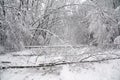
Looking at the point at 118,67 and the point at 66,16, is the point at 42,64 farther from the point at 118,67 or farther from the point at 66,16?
the point at 66,16

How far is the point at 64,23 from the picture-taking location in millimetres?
5078

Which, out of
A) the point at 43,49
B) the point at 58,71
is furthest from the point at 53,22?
the point at 58,71

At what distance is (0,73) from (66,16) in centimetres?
353

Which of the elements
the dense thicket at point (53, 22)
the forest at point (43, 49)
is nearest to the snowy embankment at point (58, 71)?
the forest at point (43, 49)

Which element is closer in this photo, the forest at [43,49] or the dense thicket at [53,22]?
the forest at [43,49]

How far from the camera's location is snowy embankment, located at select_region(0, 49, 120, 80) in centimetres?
195

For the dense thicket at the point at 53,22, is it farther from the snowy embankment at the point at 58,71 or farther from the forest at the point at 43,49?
the snowy embankment at the point at 58,71

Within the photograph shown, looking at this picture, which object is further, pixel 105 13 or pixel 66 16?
pixel 66 16

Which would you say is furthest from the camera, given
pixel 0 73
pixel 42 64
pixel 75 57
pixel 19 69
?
pixel 75 57

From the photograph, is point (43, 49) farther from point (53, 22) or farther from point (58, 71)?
point (53, 22)

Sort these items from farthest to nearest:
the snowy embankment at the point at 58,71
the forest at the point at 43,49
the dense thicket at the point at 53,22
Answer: the dense thicket at the point at 53,22
the forest at the point at 43,49
the snowy embankment at the point at 58,71

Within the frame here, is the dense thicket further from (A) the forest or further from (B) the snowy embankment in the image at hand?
(B) the snowy embankment

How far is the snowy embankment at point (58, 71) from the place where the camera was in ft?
6.39

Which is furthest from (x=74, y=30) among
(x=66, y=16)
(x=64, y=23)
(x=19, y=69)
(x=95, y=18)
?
(x=19, y=69)
